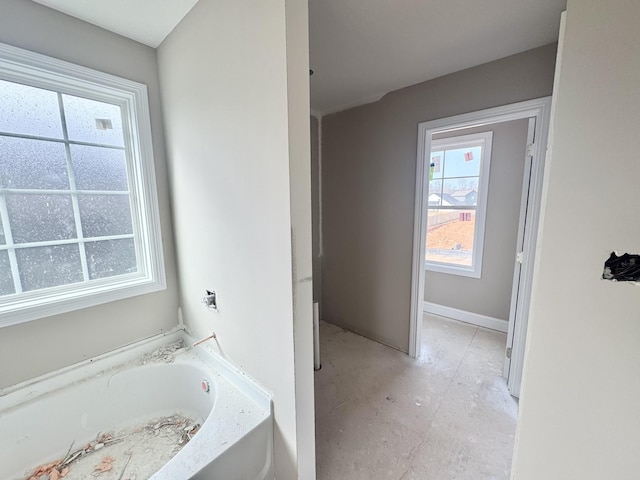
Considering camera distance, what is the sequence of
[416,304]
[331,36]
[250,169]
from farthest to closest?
1. [416,304]
2. [331,36]
3. [250,169]

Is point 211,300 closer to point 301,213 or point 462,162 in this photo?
point 301,213

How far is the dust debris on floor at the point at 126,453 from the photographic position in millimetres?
1203

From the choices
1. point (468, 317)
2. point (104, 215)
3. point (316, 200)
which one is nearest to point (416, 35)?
point (316, 200)

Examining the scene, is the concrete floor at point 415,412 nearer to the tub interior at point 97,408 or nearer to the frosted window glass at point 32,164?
the tub interior at point 97,408

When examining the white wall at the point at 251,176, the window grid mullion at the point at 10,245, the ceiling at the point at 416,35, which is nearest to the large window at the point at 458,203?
the ceiling at the point at 416,35

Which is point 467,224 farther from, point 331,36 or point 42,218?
point 42,218

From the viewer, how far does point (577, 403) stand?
2.35 feet

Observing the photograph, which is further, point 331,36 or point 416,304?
point 416,304

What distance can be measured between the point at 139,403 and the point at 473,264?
3.23 m

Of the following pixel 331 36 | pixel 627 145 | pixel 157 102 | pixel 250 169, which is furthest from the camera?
pixel 157 102

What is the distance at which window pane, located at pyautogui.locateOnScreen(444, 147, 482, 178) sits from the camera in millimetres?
2742

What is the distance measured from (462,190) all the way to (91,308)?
136 inches

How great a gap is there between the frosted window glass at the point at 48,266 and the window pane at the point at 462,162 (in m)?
3.43

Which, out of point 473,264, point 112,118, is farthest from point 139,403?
point 473,264
